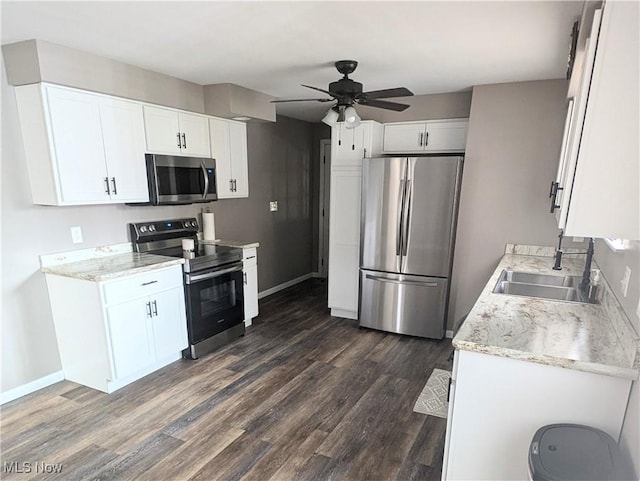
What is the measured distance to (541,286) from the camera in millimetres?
2699

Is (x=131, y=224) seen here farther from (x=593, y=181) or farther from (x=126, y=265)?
(x=593, y=181)

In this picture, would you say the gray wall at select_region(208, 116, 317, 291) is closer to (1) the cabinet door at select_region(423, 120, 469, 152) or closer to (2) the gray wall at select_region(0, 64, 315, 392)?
(2) the gray wall at select_region(0, 64, 315, 392)

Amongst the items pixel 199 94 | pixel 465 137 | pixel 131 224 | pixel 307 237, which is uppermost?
pixel 199 94

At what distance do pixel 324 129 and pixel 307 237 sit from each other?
1724 millimetres

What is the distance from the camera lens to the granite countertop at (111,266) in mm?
2633

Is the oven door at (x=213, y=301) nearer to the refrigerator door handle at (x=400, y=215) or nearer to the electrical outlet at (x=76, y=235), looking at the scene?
the electrical outlet at (x=76, y=235)

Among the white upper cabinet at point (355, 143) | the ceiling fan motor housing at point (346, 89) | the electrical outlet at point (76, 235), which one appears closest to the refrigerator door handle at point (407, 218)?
the white upper cabinet at point (355, 143)

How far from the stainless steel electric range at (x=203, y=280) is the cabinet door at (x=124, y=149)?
410mm

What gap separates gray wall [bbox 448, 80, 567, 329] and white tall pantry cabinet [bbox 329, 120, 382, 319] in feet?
3.39

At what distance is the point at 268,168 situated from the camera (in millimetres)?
4965

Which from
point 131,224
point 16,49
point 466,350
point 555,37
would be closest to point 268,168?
point 131,224

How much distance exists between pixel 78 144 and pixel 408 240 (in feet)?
9.50

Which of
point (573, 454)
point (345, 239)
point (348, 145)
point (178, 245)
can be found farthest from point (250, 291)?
point (573, 454)

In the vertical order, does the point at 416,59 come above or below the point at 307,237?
above
